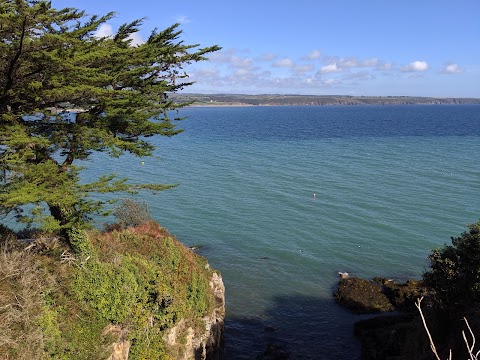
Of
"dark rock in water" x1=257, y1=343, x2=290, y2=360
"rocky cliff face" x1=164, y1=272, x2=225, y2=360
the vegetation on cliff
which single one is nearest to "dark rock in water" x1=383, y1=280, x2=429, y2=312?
the vegetation on cliff

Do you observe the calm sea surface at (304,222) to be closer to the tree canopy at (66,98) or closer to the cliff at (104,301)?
the cliff at (104,301)

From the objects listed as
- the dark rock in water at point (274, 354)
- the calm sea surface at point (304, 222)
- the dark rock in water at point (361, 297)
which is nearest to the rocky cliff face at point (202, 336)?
the calm sea surface at point (304, 222)

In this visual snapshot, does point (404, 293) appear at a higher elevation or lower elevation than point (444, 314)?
lower

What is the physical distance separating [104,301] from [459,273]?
1490 cm

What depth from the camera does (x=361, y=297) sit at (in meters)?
26.6

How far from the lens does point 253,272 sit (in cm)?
3006

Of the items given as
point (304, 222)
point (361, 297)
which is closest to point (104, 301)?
point (361, 297)

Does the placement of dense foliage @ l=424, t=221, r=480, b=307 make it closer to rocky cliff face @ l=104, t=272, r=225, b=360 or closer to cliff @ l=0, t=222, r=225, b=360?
rocky cliff face @ l=104, t=272, r=225, b=360

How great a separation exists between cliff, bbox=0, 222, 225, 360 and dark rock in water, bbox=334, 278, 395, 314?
32.8 feet

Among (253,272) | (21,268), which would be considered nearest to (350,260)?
(253,272)

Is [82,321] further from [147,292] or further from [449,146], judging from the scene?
[449,146]

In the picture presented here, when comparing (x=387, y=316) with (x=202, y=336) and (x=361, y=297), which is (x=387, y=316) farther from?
(x=202, y=336)

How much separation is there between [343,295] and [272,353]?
24.7 ft

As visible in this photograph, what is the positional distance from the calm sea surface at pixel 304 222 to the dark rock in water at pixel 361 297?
79 centimetres
